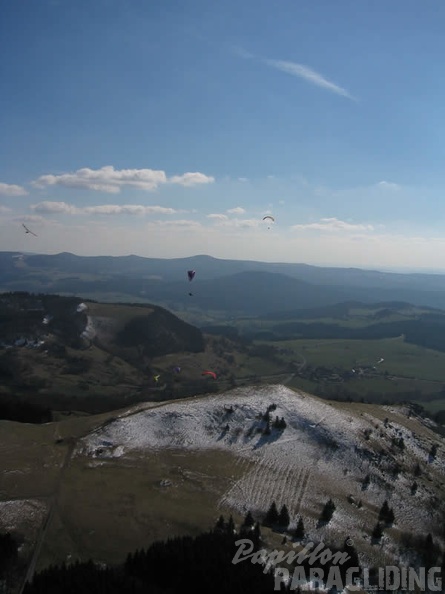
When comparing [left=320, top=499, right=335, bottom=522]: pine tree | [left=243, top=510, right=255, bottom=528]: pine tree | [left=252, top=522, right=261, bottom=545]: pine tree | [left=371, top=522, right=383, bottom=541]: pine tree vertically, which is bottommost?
[left=371, top=522, right=383, bottom=541]: pine tree

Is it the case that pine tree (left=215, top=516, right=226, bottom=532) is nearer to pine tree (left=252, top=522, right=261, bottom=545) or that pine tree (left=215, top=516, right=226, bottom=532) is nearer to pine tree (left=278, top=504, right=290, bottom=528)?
pine tree (left=252, top=522, right=261, bottom=545)

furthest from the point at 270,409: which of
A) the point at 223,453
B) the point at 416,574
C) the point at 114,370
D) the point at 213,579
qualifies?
the point at 114,370

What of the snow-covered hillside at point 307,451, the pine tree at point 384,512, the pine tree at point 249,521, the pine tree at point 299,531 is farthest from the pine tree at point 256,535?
the pine tree at point 384,512

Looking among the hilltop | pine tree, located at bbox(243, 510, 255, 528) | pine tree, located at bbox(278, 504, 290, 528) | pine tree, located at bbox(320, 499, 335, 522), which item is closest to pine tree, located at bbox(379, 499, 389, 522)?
the hilltop

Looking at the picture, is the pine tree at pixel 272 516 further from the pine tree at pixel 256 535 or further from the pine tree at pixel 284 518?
the pine tree at pixel 256 535

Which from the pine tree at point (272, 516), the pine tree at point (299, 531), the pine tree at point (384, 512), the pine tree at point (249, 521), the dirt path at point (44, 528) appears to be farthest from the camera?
the pine tree at point (384, 512)

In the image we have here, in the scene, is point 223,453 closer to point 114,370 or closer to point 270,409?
point 270,409
